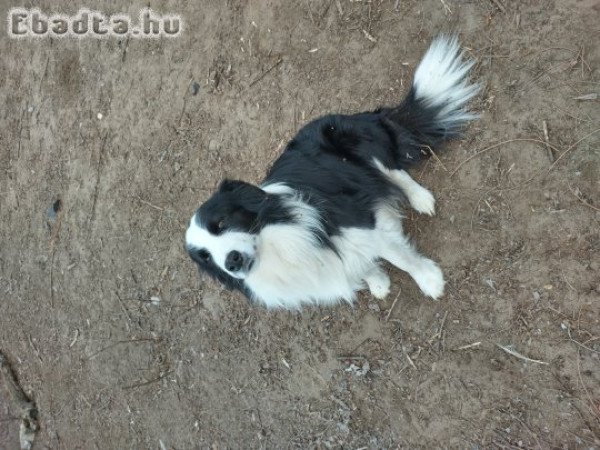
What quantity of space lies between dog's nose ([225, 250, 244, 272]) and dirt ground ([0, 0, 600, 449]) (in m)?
1.34

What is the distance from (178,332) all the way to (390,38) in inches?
113

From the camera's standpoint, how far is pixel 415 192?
119 inches

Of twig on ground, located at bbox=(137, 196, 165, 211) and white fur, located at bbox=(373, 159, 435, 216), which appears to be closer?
white fur, located at bbox=(373, 159, 435, 216)

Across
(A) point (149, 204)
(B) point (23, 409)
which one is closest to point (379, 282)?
(A) point (149, 204)

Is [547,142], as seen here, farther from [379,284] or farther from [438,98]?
[379,284]

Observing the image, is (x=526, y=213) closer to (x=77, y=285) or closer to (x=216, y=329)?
(x=216, y=329)

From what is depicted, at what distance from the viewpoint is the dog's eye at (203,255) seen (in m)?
2.34

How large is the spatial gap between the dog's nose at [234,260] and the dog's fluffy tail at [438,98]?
1392 millimetres

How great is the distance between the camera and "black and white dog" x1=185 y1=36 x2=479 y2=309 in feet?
7.45

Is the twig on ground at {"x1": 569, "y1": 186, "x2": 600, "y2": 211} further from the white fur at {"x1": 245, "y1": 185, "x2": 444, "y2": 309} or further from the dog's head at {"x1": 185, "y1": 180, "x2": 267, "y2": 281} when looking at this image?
the dog's head at {"x1": 185, "y1": 180, "x2": 267, "y2": 281}

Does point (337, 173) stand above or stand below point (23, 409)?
above

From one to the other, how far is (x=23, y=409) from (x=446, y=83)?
5160mm

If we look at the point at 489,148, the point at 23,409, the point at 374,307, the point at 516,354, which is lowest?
the point at 23,409

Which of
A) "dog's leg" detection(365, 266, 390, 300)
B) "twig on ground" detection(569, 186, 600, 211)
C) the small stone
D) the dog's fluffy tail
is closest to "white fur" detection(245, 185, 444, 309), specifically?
"dog's leg" detection(365, 266, 390, 300)
